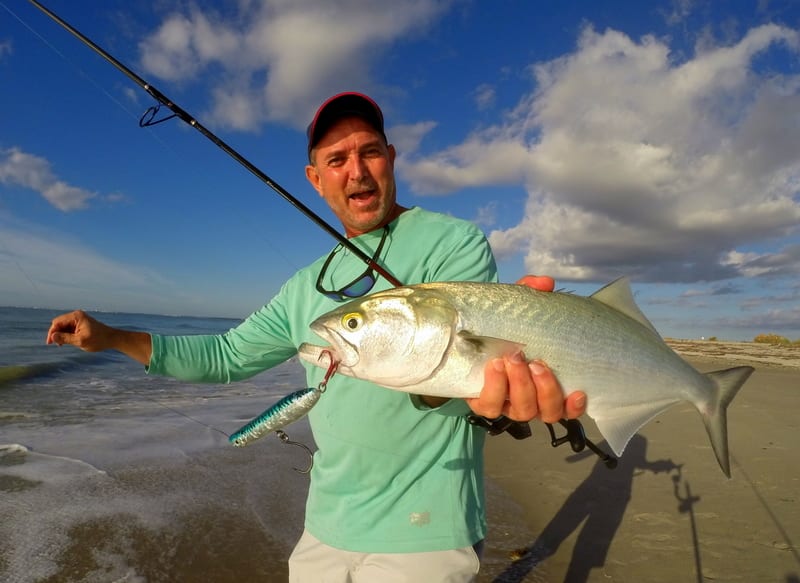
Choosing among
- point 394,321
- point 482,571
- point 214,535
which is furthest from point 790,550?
point 214,535

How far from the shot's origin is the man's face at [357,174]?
2779mm

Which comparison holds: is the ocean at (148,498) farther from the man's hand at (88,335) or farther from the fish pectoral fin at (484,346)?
the fish pectoral fin at (484,346)

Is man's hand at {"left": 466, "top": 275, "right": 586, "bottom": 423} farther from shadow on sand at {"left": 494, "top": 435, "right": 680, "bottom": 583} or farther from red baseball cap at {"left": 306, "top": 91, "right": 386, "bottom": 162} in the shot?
shadow on sand at {"left": 494, "top": 435, "right": 680, "bottom": 583}

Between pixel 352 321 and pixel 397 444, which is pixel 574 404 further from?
pixel 352 321

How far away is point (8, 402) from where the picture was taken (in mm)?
9516

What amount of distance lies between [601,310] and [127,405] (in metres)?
9.96

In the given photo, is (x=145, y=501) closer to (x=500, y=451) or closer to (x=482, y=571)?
(x=482, y=571)

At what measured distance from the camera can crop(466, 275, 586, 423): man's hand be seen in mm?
1983

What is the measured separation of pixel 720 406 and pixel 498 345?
140 centimetres

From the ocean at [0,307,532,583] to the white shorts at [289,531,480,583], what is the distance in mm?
1815

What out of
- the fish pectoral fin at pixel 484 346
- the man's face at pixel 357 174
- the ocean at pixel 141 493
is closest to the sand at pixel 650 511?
the ocean at pixel 141 493

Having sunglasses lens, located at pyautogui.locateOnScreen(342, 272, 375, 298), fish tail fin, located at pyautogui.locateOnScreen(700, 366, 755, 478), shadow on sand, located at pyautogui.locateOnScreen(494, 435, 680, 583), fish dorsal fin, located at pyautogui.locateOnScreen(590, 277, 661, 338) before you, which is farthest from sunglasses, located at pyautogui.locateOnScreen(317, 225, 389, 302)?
shadow on sand, located at pyautogui.locateOnScreen(494, 435, 680, 583)

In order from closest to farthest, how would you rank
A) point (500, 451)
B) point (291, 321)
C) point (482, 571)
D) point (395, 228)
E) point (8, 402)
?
point (395, 228) < point (291, 321) < point (482, 571) < point (500, 451) < point (8, 402)

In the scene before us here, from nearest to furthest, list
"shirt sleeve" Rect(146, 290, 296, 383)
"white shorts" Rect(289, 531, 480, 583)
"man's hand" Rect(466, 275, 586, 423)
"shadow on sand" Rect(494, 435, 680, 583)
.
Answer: "man's hand" Rect(466, 275, 586, 423)
"white shorts" Rect(289, 531, 480, 583)
"shirt sleeve" Rect(146, 290, 296, 383)
"shadow on sand" Rect(494, 435, 680, 583)
